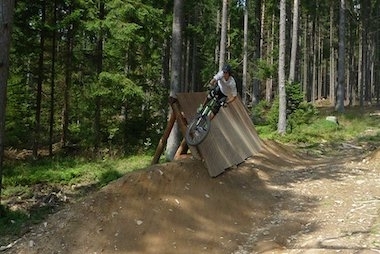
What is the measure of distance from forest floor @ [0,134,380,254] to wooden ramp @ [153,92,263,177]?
27 cm

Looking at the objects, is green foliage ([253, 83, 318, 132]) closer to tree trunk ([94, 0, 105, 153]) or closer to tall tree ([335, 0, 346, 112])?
tall tree ([335, 0, 346, 112])

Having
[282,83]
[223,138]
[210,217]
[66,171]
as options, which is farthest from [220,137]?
[282,83]

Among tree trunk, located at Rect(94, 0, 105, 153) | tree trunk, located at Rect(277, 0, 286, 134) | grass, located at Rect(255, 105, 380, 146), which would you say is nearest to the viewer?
tree trunk, located at Rect(94, 0, 105, 153)

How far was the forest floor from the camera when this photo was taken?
6.20 meters

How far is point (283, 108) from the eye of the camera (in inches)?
745

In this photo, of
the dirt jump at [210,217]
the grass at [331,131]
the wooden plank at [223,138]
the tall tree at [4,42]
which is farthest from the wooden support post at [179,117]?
the grass at [331,131]

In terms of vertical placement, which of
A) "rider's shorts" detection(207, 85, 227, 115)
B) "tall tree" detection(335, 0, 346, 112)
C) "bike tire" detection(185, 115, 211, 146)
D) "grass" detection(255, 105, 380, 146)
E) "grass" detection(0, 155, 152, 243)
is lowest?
"grass" detection(0, 155, 152, 243)

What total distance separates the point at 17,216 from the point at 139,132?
9.17 m

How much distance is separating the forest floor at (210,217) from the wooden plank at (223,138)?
270 mm

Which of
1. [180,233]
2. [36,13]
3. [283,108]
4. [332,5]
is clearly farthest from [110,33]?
[332,5]

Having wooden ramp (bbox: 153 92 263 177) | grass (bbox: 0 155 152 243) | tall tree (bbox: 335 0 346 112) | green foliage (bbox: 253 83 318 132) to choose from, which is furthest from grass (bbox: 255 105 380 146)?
grass (bbox: 0 155 152 243)

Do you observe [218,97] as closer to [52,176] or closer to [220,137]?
[220,137]

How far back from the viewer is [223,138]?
10172mm

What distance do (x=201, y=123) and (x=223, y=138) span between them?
2.91 feet
